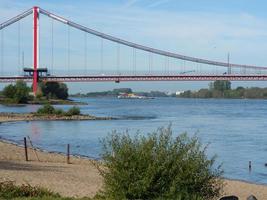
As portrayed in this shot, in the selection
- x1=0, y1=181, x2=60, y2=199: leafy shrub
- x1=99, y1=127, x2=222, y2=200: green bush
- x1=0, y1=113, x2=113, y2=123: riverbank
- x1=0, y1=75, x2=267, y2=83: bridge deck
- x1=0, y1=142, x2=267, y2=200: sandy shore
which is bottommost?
x1=0, y1=113, x2=113, y2=123: riverbank

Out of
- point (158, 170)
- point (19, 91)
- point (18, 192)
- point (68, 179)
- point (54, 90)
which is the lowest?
point (68, 179)

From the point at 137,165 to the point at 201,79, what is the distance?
212 ft

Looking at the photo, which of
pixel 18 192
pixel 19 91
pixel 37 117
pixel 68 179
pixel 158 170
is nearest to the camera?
pixel 158 170

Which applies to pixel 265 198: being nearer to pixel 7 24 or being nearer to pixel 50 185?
pixel 50 185

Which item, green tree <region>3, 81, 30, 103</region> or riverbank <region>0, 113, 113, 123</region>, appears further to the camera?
green tree <region>3, 81, 30, 103</region>

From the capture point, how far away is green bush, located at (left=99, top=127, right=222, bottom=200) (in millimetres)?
8266

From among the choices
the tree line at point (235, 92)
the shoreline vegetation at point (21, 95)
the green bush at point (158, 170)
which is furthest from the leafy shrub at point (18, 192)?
the tree line at point (235, 92)

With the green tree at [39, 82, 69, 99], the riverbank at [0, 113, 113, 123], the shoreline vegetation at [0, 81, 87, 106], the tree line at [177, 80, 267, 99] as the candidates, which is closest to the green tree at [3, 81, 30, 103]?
the shoreline vegetation at [0, 81, 87, 106]

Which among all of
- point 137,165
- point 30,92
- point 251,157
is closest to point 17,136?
point 251,157

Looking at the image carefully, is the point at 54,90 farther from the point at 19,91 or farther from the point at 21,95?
the point at 21,95

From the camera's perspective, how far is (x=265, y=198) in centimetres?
1384

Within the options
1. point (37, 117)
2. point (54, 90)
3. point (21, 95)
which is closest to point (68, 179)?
point (37, 117)

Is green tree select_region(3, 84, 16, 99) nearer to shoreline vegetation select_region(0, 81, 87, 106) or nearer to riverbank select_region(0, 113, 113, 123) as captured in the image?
shoreline vegetation select_region(0, 81, 87, 106)

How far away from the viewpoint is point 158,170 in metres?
8.27
